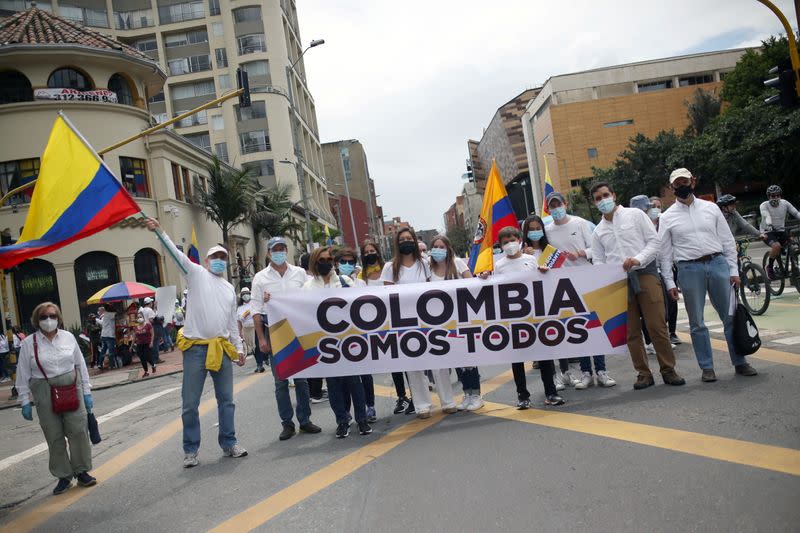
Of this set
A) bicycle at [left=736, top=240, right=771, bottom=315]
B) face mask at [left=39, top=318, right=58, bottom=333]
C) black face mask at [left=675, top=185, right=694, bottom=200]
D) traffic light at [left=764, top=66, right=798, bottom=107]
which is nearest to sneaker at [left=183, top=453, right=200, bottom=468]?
face mask at [left=39, top=318, right=58, bottom=333]

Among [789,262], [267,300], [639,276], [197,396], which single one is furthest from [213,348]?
[789,262]

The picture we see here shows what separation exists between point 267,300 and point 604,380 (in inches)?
146

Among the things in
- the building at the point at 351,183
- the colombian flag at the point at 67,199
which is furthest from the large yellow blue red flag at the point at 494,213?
the building at the point at 351,183

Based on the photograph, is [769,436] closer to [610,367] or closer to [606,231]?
[606,231]

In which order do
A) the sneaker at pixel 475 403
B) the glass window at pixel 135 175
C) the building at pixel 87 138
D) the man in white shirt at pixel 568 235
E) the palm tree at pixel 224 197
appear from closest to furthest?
1. the sneaker at pixel 475 403
2. the man in white shirt at pixel 568 235
3. the building at pixel 87 138
4. the glass window at pixel 135 175
5. the palm tree at pixel 224 197

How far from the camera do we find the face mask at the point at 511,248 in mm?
7039

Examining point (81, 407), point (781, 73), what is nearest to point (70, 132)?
point (81, 407)

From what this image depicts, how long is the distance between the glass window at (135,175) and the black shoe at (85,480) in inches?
960

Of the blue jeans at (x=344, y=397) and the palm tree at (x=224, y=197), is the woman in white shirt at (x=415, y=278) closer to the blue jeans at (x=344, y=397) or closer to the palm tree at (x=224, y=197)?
the blue jeans at (x=344, y=397)

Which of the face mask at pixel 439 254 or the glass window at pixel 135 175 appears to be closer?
the face mask at pixel 439 254

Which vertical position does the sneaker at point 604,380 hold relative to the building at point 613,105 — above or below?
below

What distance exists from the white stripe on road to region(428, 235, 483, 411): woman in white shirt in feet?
17.3

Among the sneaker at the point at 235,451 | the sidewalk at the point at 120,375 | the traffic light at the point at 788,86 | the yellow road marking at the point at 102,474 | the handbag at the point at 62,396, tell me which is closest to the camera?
the yellow road marking at the point at 102,474

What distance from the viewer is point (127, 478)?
6.28m
